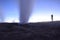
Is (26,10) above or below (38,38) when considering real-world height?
above

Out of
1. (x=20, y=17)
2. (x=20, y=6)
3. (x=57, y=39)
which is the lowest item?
(x=57, y=39)

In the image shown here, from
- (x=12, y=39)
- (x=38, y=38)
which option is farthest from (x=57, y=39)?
(x=12, y=39)

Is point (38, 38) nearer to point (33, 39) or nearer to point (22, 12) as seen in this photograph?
point (33, 39)

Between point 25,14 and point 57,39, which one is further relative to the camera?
point 25,14

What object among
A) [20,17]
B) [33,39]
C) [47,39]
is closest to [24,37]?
[33,39]

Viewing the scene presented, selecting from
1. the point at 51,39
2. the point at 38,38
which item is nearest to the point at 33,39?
the point at 38,38

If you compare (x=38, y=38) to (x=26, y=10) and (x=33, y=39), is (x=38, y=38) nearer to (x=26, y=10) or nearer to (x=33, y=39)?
(x=33, y=39)

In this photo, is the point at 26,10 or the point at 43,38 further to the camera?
the point at 26,10

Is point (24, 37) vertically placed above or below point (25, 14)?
below
